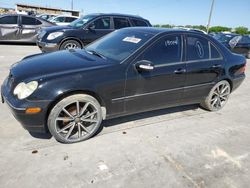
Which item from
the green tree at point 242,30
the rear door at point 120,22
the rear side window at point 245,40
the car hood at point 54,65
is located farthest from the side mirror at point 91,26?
the green tree at point 242,30

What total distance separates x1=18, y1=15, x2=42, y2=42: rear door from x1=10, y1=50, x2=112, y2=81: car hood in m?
8.28

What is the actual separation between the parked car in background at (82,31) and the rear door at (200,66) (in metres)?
5.00

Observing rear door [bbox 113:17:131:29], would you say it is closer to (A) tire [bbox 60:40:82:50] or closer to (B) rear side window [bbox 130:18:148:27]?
(B) rear side window [bbox 130:18:148:27]

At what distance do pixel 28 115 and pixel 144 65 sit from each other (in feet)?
5.24

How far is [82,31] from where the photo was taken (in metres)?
8.18

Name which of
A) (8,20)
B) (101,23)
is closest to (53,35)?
(101,23)

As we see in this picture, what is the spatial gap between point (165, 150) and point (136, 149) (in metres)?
0.39

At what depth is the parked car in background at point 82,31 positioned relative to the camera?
7.79 m

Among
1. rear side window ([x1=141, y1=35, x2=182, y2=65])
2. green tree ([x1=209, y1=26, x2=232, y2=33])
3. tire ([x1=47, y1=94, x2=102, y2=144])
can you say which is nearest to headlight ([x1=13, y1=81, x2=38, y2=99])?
tire ([x1=47, y1=94, x2=102, y2=144])

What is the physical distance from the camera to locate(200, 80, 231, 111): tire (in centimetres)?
443

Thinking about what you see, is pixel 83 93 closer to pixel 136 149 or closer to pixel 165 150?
pixel 136 149

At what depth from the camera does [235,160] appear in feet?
10.1

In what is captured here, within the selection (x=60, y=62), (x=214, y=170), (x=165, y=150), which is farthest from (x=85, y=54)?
(x=214, y=170)

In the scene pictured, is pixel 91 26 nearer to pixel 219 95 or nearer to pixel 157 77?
pixel 219 95
